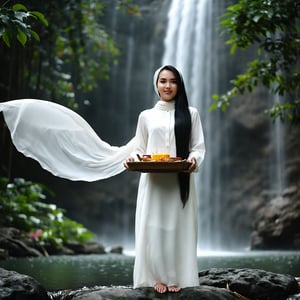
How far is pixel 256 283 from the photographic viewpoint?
443 centimetres

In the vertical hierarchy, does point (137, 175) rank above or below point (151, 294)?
above

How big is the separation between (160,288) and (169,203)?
66cm

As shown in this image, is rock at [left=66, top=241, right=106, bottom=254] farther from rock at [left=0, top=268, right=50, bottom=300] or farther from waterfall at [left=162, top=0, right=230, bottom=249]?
rock at [left=0, top=268, right=50, bottom=300]

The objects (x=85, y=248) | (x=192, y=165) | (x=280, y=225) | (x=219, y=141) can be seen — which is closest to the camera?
(x=192, y=165)

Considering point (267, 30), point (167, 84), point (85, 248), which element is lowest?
point (85, 248)

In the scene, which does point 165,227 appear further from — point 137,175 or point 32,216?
point 137,175

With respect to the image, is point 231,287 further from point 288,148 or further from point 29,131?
point 288,148

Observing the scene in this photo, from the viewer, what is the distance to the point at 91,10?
44.2 feet

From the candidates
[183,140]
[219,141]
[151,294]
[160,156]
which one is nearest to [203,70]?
[219,141]

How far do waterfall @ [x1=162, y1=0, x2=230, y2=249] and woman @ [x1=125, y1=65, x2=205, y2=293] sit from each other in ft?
36.4

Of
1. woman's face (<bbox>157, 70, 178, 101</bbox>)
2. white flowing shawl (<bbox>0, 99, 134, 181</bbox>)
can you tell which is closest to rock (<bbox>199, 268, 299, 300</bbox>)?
white flowing shawl (<bbox>0, 99, 134, 181</bbox>)

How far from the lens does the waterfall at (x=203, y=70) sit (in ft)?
50.8

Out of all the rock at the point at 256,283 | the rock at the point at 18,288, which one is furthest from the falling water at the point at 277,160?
the rock at the point at 18,288

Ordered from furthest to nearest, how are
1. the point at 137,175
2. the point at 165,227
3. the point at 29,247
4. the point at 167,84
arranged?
1. the point at 137,175
2. the point at 29,247
3. the point at 167,84
4. the point at 165,227
